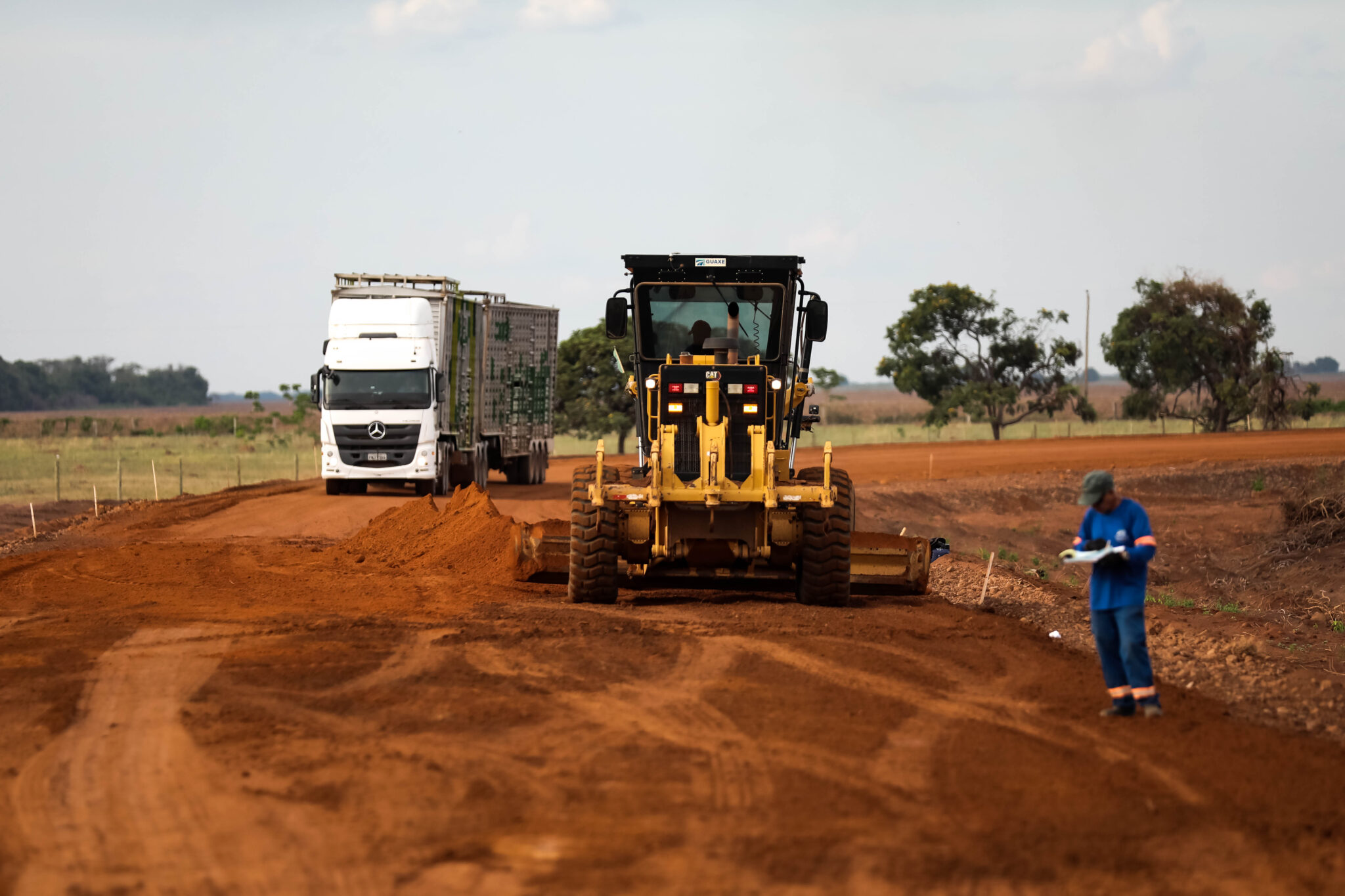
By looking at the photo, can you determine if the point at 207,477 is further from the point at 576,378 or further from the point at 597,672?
the point at 597,672

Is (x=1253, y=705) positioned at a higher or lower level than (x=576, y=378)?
lower

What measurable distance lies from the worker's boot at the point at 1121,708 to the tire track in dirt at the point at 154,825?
5168 mm

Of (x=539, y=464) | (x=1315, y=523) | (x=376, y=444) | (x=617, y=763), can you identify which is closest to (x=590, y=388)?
(x=539, y=464)

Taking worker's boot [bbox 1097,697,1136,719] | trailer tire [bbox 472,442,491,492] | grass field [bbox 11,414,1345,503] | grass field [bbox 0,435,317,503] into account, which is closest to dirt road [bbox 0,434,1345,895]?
worker's boot [bbox 1097,697,1136,719]

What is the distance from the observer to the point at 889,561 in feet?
48.8

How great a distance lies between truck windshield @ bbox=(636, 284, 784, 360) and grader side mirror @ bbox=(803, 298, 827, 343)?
18.8 inches

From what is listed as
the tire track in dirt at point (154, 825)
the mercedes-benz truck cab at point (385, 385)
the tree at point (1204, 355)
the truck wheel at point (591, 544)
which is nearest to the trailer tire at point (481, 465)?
the mercedes-benz truck cab at point (385, 385)

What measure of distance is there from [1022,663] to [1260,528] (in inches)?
727

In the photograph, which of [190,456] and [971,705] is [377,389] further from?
[190,456]

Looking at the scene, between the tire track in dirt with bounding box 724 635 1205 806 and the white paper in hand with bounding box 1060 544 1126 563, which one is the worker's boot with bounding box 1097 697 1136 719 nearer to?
the tire track in dirt with bounding box 724 635 1205 806

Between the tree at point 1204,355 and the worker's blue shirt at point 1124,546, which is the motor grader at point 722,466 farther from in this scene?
the tree at point 1204,355

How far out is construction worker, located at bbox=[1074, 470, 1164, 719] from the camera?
8727mm

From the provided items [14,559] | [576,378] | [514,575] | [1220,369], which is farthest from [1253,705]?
[1220,369]

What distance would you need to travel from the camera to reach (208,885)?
5.87 metres
